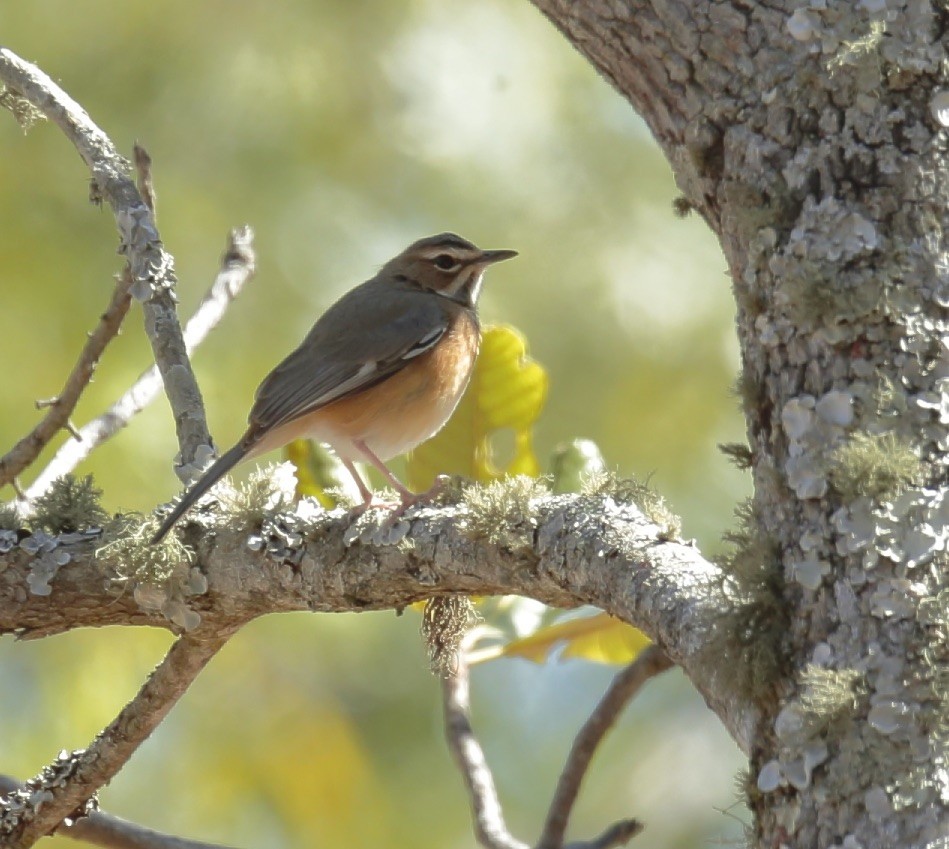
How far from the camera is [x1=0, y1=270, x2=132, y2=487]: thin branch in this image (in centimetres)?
453

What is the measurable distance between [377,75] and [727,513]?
13.1ft

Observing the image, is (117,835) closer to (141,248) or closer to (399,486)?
(399,486)

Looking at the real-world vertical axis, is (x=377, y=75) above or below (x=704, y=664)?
above

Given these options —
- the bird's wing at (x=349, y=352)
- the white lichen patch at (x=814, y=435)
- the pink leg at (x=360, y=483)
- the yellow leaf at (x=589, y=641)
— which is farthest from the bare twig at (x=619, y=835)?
the bird's wing at (x=349, y=352)

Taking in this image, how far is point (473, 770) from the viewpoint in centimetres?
459

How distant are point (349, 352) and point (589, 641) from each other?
5.57ft

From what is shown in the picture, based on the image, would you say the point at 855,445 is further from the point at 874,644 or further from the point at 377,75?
the point at 377,75

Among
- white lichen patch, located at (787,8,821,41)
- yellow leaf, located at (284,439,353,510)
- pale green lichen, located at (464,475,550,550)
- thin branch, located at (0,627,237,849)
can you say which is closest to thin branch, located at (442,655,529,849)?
yellow leaf, located at (284,439,353,510)

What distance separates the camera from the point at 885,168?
2498mm

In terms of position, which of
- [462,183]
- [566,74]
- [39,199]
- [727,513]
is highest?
[566,74]

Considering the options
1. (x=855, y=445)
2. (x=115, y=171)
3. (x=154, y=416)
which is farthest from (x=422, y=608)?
(x=154, y=416)

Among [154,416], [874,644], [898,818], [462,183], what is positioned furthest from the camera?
[462,183]

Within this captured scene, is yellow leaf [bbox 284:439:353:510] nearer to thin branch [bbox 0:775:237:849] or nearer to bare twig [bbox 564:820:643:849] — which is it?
thin branch [bbox 0:775:237:849]

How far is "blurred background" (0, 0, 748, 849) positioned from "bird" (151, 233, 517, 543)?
1434 mm
